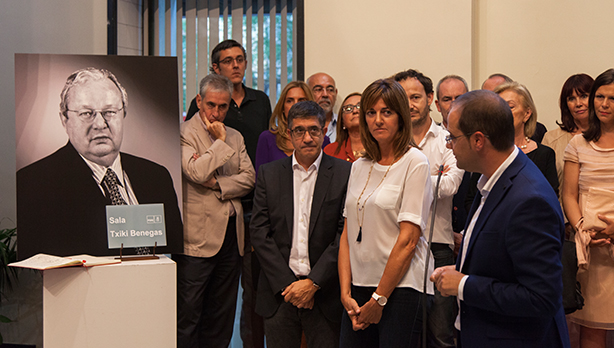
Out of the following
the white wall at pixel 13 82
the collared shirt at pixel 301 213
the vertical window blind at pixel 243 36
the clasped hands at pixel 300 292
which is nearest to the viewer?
the clasped hands at pixel 300 292

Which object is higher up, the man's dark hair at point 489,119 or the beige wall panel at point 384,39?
the beige wall panel at point 384,39

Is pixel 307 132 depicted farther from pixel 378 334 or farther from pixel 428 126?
pixel 378 334

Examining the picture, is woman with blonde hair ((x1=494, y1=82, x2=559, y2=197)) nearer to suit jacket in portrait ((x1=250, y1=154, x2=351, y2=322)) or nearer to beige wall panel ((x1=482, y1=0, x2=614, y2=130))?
suit jacket in portrait ((x1=250, y1=154, x2=351, y2=322))

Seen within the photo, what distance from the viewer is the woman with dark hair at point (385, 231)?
214 cm

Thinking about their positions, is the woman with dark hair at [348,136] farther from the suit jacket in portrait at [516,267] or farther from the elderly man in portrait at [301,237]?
the suit jacket in portrait at [516,267]

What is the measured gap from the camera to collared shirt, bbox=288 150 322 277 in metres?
2.61

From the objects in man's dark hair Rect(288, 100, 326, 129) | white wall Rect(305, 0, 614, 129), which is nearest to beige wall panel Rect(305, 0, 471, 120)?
white wall Rect(305, 0, 614, 129)

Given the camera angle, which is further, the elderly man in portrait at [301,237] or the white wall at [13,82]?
the white wall at [13,82]

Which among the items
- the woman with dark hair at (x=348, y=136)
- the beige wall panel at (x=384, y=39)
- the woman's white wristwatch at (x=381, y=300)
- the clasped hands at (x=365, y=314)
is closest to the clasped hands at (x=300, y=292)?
the clasped hands at (x=365, y=314)

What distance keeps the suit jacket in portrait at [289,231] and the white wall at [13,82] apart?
2224 millimetres

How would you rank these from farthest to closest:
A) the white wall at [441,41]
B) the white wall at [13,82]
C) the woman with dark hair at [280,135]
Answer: the white wall at [441,41], the white wall at [13,82], the woman with dark hair at [280,135]

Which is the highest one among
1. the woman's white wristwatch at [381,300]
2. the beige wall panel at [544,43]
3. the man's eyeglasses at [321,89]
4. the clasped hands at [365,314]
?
the beige wall panel at [544,43]

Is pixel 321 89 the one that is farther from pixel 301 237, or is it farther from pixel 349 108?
pixel 301 237

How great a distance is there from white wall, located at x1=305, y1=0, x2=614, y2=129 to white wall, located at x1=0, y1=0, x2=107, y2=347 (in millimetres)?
2031
